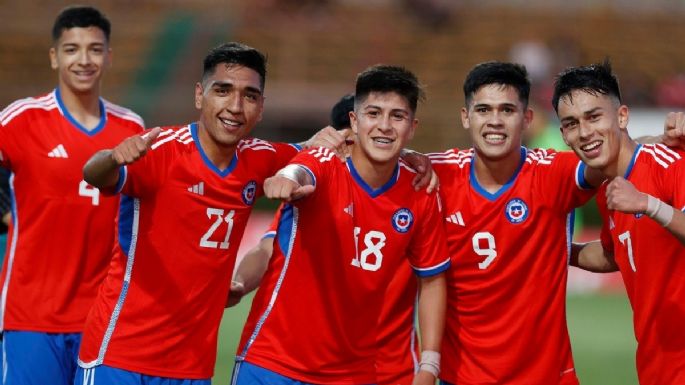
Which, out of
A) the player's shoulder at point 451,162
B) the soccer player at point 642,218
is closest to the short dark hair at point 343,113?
the player's shoulder at point 451,162

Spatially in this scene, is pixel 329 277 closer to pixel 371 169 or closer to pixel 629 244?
pixel 371 169

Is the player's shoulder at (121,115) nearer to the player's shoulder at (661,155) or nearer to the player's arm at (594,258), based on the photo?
the player's arm at (594,258)

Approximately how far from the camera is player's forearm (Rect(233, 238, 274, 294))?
7.26 m

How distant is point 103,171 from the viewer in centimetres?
623

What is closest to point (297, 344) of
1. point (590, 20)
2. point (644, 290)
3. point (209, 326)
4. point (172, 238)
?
point (209, 326)

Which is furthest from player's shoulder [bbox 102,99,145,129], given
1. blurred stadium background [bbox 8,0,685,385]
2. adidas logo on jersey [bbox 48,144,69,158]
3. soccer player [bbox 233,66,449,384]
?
blurred stadium background [bbox 8,0,685,385]

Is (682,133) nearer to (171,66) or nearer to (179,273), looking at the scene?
(179,273)

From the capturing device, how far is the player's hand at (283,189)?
19.6ft

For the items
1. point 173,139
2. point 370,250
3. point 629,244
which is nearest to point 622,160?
point 629,244

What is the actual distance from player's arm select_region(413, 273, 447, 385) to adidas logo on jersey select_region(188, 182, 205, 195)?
1.45 m

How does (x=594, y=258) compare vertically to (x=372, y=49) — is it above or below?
below

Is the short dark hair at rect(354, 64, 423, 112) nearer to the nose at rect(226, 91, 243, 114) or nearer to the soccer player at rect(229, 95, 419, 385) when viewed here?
the nose at rect(226, 91, 243, 114)

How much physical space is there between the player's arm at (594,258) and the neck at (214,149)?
241 centimetres

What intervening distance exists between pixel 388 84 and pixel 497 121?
2.39ft
